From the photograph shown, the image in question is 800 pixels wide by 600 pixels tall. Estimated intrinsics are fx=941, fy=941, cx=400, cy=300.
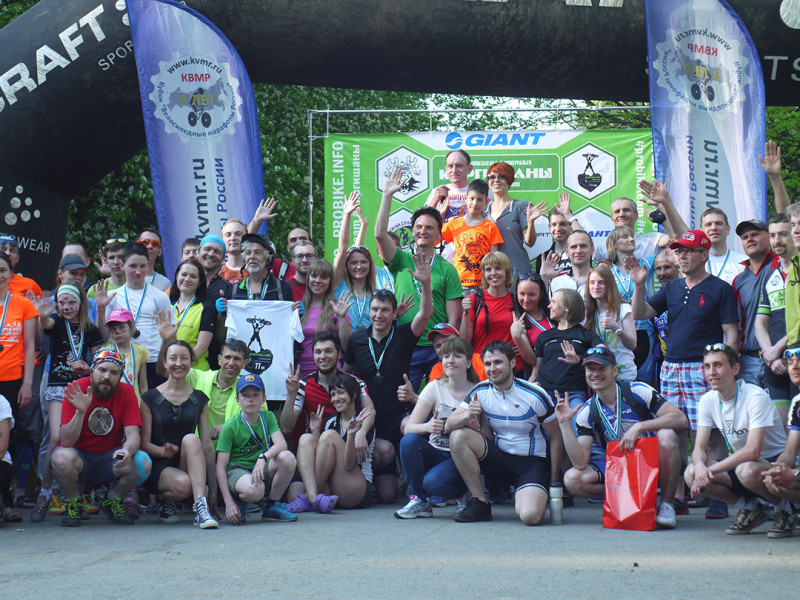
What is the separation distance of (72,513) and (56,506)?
366 millimetres

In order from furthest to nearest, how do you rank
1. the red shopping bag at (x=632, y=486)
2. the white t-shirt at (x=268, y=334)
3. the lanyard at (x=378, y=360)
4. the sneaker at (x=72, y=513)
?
1. the white t-shirt at (x=268, y=334)
2. the lanyard at (x=378, y=360)
3. the sneaker at (x=72, y=513)
4. the red shopping bag at (x=632, y=486)

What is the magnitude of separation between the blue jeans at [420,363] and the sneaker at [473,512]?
60.0 inches

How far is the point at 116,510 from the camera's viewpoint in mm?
6340

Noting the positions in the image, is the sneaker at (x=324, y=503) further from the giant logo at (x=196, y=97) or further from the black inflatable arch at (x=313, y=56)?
the black inflatable arch at (x=313, y=56)

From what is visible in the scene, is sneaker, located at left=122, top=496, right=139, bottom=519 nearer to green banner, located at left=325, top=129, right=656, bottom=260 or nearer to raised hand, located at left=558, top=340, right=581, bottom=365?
raised hand, located at left=558, top=340, right=581, bottom=365

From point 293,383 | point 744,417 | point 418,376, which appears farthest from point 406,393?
point 744,417

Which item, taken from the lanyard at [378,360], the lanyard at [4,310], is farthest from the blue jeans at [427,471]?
the lanyard at [4,310]

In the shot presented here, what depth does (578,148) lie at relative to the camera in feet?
36.4

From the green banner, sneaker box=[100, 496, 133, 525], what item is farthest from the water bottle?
the green banner

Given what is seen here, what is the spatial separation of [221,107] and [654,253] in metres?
4.16

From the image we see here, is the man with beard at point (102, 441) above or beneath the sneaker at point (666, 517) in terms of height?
above

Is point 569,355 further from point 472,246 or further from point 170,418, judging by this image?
point 170,418

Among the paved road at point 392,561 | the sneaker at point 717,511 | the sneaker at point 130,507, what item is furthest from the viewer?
the sneaker at point 130,507

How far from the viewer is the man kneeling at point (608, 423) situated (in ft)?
19.9
